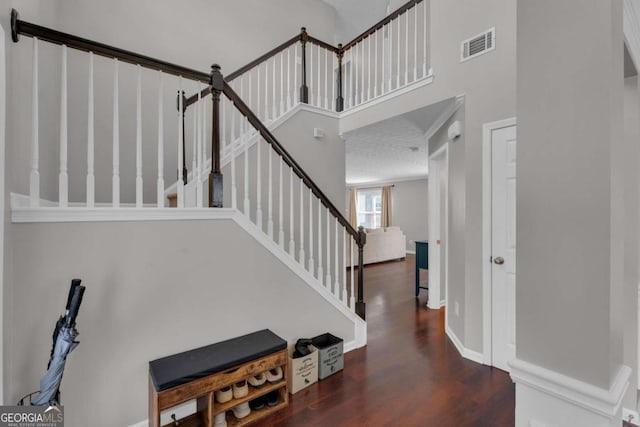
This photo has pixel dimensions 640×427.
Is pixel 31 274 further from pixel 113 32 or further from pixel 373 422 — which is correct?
pixel 113 32

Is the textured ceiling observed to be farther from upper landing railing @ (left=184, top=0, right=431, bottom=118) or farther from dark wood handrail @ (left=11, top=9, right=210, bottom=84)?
dark wood handrail @ (left=11, top=9, right=210, bottom=84)

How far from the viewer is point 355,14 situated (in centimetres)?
527

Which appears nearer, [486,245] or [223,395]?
[223,395]

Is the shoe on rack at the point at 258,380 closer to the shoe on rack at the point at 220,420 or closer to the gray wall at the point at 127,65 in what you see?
the shoe on rack at the point at 220,420

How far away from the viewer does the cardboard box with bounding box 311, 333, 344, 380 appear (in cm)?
229

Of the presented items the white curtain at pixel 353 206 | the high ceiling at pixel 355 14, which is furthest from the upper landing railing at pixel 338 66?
the white curtain at pixel 353 206

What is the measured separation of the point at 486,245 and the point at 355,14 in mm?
4881

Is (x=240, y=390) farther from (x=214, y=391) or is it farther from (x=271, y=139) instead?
(x=271, y=139)

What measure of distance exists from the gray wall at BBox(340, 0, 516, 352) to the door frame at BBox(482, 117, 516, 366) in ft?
0.14

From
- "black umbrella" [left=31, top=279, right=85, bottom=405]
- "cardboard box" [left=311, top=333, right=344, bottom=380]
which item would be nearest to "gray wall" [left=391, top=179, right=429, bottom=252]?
"cardboard box" [left=311, top=333, right=344, bottom=380]

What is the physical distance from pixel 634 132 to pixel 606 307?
4.86 feet

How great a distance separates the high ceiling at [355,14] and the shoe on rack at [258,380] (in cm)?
563

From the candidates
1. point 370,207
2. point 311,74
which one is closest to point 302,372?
point 311,74

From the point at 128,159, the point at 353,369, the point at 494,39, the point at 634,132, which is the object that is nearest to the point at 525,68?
the point at 634,132
